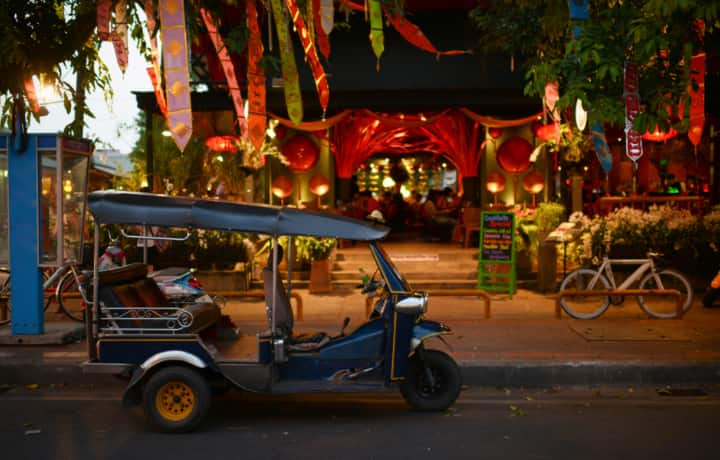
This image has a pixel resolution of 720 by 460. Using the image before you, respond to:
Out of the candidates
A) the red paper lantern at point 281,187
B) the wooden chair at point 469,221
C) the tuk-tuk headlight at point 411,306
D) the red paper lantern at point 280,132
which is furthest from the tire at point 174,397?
the red paper lantern at point 281,187

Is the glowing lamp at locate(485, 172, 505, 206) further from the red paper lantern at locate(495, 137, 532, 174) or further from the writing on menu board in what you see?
the writing on menu board

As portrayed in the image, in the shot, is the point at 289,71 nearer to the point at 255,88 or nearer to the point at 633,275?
the point at 255,88

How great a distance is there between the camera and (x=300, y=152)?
61.4ft

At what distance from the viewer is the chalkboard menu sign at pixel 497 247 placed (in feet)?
42.0

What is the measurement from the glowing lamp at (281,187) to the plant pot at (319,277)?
18.7ft

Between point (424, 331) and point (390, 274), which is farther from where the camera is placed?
point (424, 331)

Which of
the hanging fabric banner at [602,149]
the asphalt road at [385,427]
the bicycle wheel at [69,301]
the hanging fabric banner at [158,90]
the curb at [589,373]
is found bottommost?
the asphalt road at [385,427]

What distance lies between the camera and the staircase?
14285 mm

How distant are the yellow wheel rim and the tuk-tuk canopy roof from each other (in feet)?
4.77

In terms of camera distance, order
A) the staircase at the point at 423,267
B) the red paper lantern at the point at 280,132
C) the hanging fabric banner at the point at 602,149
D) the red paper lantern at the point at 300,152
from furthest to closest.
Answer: the red paper lantern at the point at 300,152 → the red paper lantern at the point at 280,132 → the staircase at the point at 423,267 → the hanging fabric banner at the point at 602,149

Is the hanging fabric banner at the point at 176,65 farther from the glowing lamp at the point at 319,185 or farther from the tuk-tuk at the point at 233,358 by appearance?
the glowing lamp at the point at 319,185

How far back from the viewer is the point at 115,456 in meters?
5.83

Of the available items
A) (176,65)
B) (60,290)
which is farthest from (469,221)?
(176,65)

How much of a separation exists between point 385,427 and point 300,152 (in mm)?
12828
